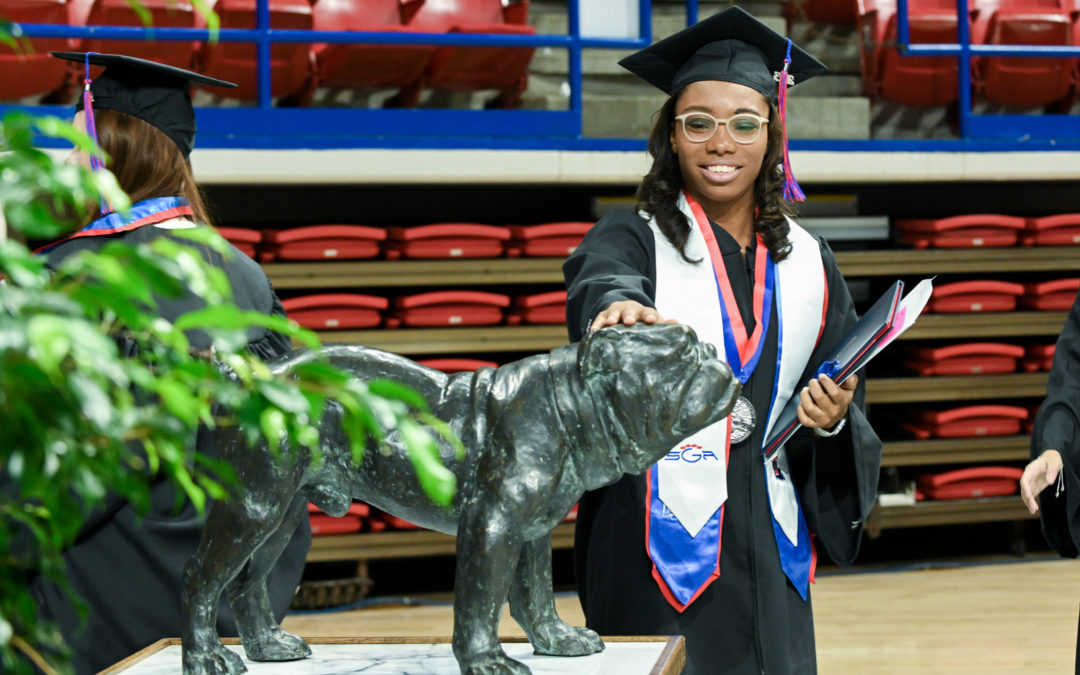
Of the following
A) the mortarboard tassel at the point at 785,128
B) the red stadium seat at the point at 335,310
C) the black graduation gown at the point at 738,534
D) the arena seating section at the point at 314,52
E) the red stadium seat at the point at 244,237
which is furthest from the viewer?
the red stadium seat at the point at 335,310

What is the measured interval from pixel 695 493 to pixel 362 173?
3073 millimetres

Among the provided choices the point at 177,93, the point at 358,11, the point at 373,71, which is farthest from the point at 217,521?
the point at 358,11

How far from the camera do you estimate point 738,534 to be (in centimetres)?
176

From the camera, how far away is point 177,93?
166cm

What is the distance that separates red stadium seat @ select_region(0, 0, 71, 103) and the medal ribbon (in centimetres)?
328

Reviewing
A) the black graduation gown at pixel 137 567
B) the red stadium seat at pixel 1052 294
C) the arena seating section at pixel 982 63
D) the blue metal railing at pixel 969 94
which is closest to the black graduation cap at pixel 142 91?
the black graduation gown at pixel 137 567

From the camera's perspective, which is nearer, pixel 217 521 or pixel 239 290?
pixel 217 521

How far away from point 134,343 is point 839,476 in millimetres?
1021

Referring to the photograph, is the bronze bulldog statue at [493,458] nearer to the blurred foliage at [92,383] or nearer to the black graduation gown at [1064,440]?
the blurred foliage at [92,383]

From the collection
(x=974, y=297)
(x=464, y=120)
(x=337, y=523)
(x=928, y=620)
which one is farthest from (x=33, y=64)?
(x=974, y=297)

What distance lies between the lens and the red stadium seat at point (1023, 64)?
5.62 m

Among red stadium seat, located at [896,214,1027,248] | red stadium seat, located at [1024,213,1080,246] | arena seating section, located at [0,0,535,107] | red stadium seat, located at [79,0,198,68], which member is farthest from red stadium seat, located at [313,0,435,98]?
red stadium seat, located at [1024,213,1080,246]

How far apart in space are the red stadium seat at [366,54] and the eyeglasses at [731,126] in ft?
10.5

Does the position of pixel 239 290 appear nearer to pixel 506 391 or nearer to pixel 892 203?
pixel 506 391
